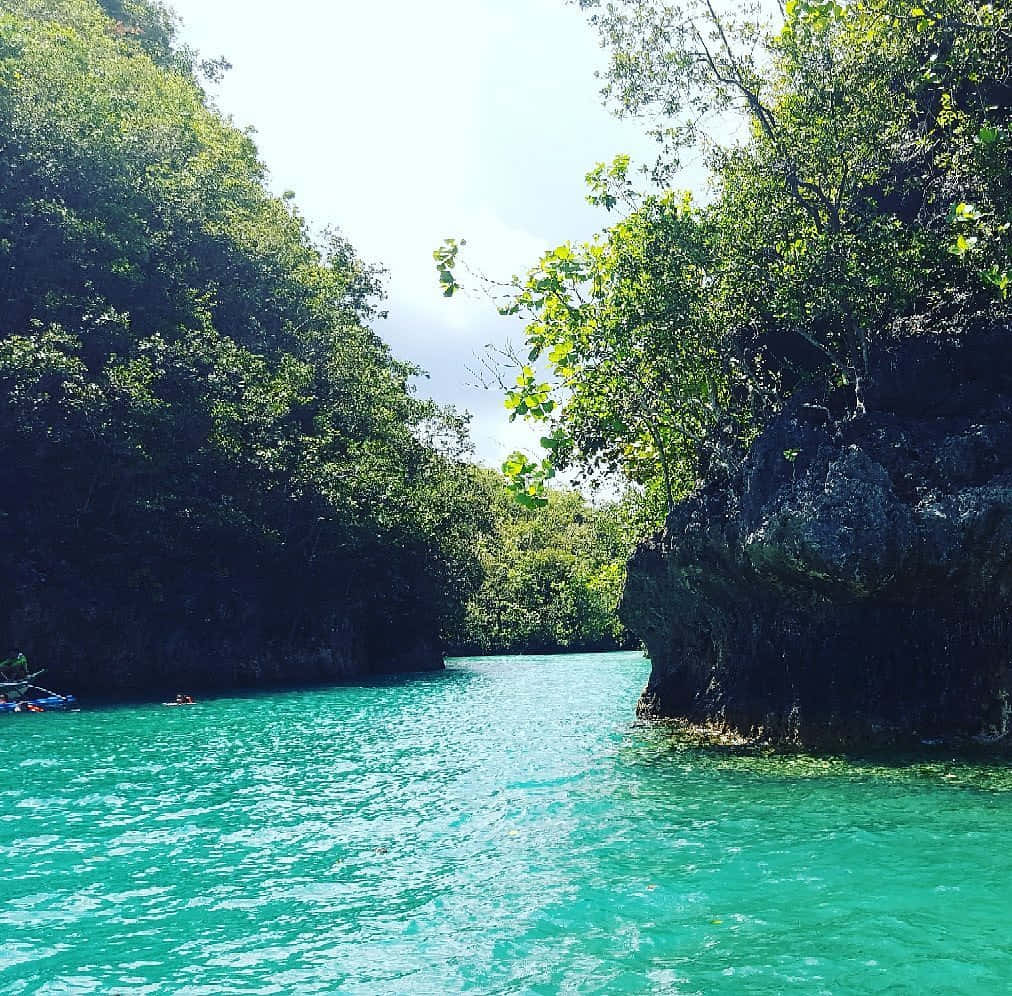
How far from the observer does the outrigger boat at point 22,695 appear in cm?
3103

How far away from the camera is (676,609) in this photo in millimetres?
22797

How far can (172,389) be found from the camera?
125 ft

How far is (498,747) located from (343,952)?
13.4 metres

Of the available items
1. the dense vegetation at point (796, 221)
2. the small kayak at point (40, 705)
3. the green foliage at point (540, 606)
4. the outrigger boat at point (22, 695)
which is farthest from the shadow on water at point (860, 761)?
the green foliage at point (540, 606)

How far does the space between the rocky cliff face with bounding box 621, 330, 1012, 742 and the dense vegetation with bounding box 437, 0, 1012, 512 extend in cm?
142

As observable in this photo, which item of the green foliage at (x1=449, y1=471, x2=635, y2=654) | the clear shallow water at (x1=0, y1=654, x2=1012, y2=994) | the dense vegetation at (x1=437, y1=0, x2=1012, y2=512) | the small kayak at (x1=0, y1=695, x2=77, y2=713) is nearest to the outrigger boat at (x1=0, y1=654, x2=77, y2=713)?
the small kayak at (x1=0, y1=695, x2=77, y2=713)

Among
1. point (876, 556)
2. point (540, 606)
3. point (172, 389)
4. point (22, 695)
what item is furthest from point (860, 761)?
point (540, 606)

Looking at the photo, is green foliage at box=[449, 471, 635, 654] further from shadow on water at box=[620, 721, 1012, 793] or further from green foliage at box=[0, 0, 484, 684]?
shadow on water at box=[620, 721, 1012, 793]

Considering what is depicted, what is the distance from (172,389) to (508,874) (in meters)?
32.4

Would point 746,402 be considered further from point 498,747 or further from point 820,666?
point 498,747

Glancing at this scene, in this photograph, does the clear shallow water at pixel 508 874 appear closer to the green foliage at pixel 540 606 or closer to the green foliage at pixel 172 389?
the green foliage at pixel 172 389

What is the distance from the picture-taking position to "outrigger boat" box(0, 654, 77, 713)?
31031 mm

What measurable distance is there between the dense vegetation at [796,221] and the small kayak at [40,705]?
2263 cm

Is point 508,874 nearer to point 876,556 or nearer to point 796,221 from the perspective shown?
point 876,556
